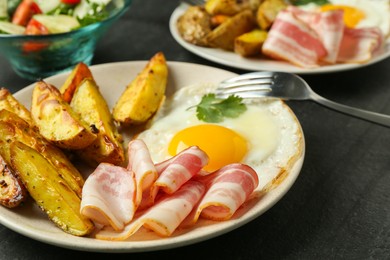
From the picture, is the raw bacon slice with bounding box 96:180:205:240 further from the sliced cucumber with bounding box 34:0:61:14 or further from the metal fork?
the sliced cucumber with bounding box 34:0:61:14

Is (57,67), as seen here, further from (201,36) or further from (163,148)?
Answer: (163,148)

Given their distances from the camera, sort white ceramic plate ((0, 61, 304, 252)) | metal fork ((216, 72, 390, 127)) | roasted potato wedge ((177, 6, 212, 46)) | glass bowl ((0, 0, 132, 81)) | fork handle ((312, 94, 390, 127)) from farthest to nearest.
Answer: roasted potato wedge ((177, 6, 212, 46)) → glass bowl ((0, 0, 132, 81)) → metal fork ((216, 72, 390, 127)) → fork handle ((312, 94, 390, 127)) → white ceramic plate ((0, 61, 304, 252))

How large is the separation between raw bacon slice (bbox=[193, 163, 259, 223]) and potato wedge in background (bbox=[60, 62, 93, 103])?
2.78 feet

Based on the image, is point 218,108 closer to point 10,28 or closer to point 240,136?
point 240,136

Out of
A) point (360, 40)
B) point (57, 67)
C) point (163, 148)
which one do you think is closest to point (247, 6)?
point (360, 40)

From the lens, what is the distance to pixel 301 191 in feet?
6.91

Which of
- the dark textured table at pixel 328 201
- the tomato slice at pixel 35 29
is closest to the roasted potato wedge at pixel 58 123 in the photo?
→ the dark textured table at pixel 328 201

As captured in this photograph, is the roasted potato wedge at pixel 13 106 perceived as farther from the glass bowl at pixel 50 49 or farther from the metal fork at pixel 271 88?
the metal fork at pixel 271 88

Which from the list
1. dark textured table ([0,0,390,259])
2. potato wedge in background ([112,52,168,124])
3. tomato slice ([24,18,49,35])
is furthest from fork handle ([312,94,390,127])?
tomato slice ([24,18,49,35])

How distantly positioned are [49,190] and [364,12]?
2.42 metres

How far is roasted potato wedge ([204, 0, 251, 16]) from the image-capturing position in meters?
3.13

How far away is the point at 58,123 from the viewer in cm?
198

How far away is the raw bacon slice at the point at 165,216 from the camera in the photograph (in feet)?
5.27

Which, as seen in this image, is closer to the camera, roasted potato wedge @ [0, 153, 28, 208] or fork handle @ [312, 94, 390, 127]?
roasted potato wedge @ [0, 153, 28, 208]
